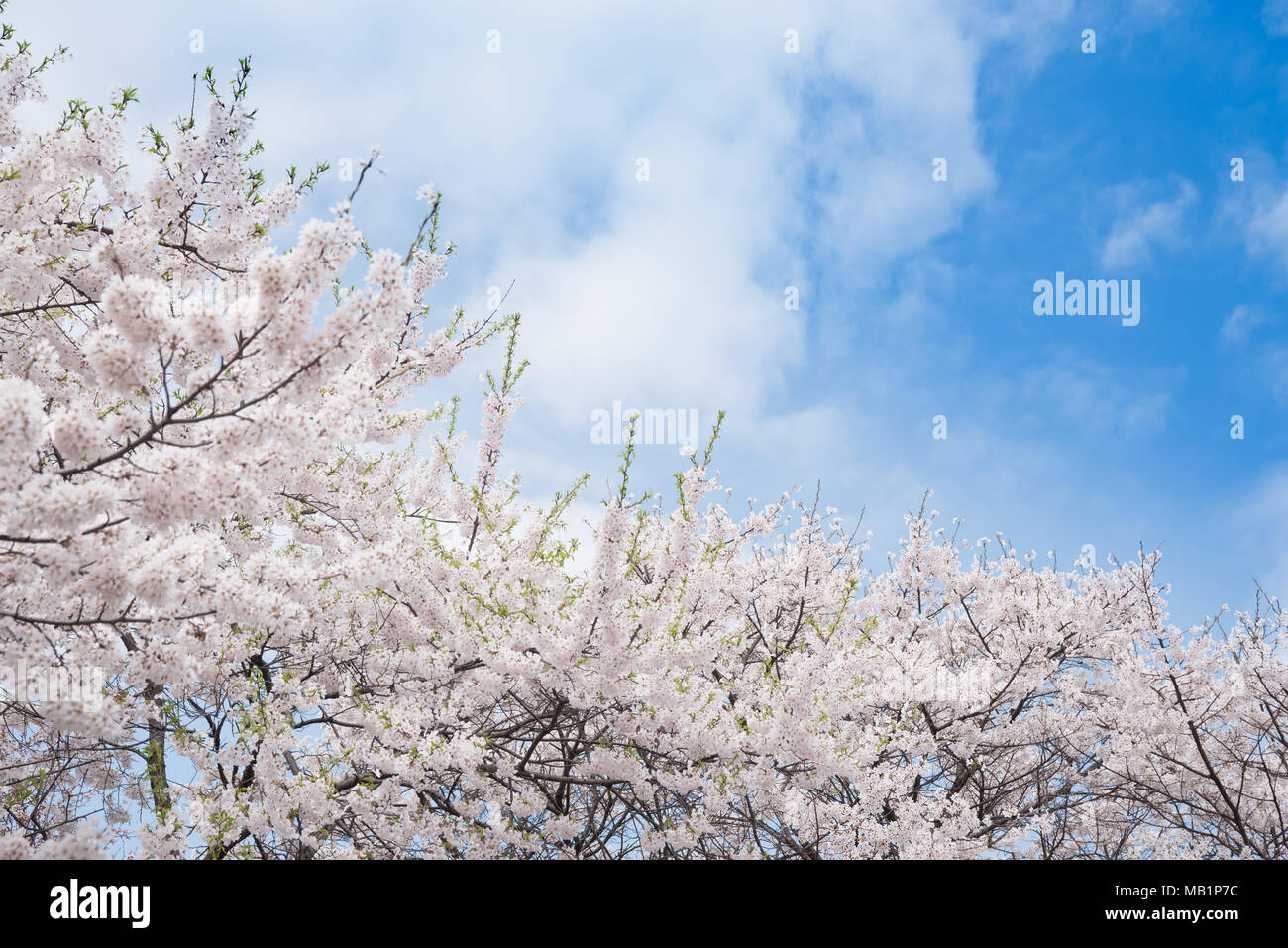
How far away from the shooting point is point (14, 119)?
4871 millimetres

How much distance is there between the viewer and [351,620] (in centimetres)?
645

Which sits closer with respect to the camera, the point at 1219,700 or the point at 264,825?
the point at 264,825

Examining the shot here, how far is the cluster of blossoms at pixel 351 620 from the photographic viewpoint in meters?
3.28

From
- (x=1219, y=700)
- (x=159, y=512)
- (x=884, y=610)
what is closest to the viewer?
(x=159, y=512)

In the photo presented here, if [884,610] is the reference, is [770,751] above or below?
below

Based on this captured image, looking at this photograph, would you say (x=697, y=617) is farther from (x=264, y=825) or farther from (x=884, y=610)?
(x=884, y=610)

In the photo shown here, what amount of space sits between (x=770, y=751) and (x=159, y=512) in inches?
160

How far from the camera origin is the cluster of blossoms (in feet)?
10.8
